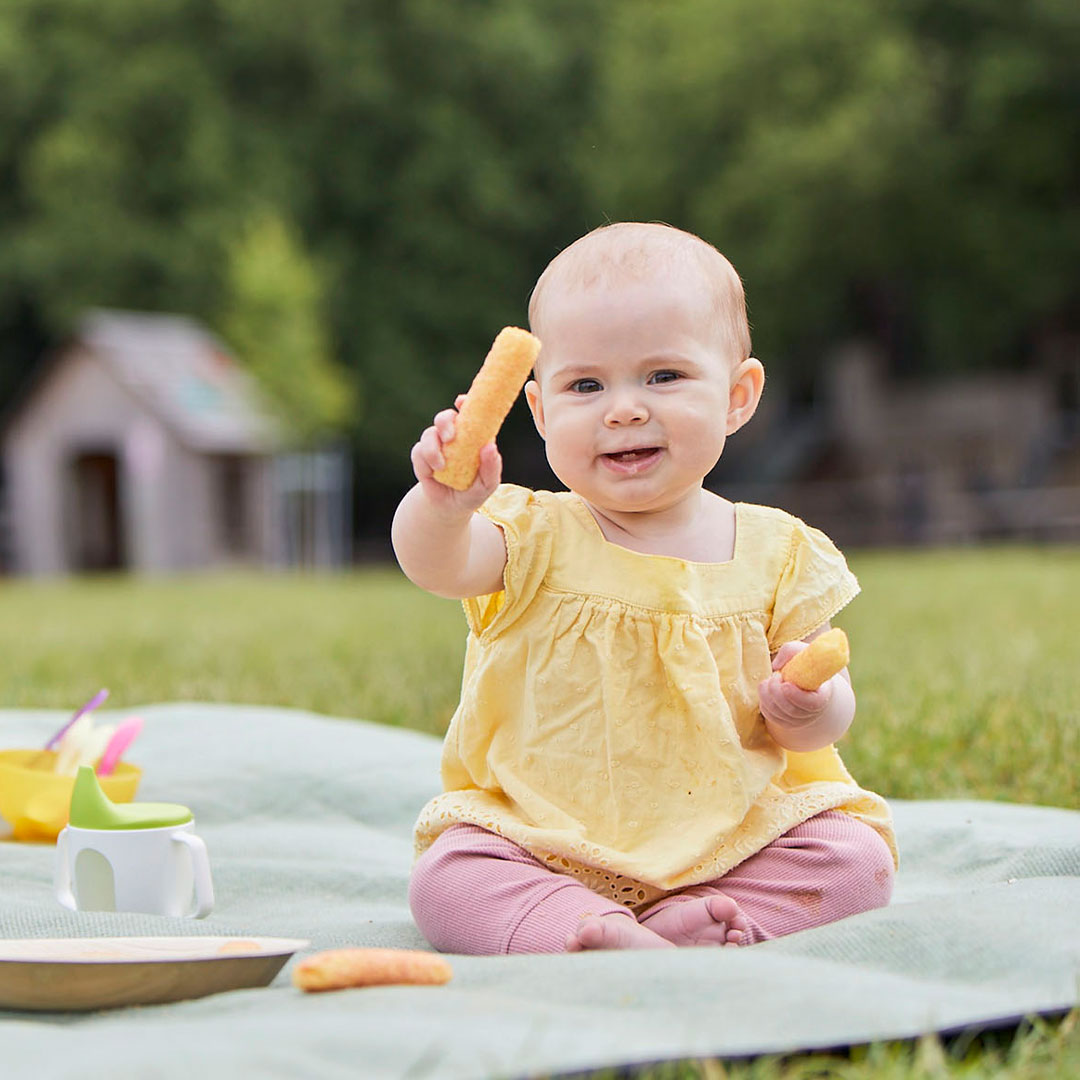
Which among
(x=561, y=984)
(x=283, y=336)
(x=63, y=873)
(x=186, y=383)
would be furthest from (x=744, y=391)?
(x=186, y=383)

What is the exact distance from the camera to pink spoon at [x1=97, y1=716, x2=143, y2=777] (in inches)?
97.9

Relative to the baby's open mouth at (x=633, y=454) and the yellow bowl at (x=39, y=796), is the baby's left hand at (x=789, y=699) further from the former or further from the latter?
the yellow bowl at (x=39, y=796)

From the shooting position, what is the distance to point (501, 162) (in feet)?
66.1

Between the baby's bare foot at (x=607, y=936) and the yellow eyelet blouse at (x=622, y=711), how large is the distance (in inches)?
5.0

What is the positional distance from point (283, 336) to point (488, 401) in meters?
14.0

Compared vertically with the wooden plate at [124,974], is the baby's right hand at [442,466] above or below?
above

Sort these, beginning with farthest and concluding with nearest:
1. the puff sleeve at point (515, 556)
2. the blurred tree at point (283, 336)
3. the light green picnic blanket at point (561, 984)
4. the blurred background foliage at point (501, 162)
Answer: the blurred background foliage at point (501, 162) → the blurred tree at point (283, 336) → the puff sleeve at point (515, 556) → the light green picnic blanket at point (561, 984)

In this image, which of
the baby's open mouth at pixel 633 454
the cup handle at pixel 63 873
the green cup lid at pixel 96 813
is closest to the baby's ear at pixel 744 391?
the baby's open mouth at pixel 633 454

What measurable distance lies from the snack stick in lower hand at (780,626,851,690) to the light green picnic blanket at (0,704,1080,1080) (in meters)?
0.28

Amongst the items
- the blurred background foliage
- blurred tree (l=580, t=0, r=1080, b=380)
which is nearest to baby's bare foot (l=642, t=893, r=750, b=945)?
the blurred background foliage

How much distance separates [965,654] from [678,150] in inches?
618

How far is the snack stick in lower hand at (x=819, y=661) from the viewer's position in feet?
5.72

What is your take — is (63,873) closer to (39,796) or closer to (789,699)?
(39,796)

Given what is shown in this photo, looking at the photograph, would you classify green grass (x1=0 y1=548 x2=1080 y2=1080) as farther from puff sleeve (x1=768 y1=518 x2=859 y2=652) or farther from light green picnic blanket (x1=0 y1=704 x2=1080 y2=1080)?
puff sleeve (x1=768 y1=518 x2=859 y2=652)
